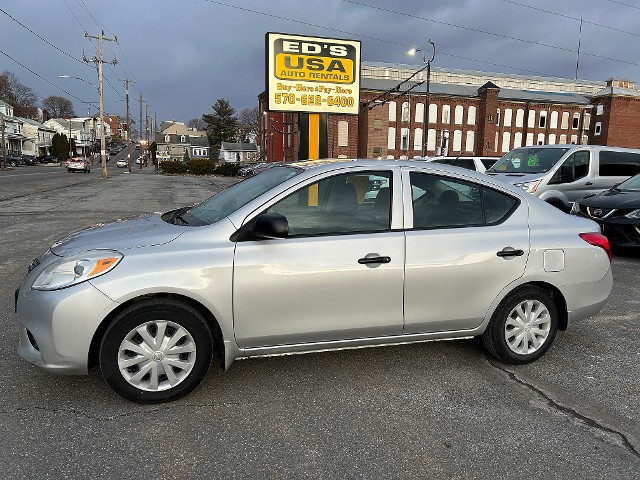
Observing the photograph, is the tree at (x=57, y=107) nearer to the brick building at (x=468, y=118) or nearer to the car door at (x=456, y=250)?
the brick building at (x=468, y=118)

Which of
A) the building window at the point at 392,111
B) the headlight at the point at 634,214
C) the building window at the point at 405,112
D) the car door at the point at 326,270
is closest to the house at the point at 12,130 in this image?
the building window at the point at 392,111

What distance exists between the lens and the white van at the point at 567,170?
1003 cm

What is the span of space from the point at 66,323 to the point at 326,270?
5.43 feet

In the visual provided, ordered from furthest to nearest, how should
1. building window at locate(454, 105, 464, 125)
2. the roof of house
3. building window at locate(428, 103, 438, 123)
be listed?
the roof of house
building window at locate(454, 105, 464, 125)
building window at locate(428, 103, 438, 123)

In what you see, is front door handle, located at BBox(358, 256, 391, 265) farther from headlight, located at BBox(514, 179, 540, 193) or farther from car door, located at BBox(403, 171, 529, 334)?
headlight, located at BBox(514, 179, 540, 193)

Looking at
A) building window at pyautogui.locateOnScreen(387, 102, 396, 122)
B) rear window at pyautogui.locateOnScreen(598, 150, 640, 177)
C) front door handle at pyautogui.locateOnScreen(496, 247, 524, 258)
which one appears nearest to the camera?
front door handle at pyautogui.locateOnScreen(496, 247, 524, 258)

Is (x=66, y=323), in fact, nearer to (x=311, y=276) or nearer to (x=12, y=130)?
(x=311, y=276)

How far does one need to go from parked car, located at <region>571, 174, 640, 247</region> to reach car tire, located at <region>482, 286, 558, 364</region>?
5.10 meters

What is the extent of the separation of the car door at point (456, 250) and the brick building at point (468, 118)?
171 ft

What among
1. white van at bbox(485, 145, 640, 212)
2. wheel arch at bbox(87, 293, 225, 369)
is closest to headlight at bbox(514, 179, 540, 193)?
white van at bbox(485, 145, 640, 212)

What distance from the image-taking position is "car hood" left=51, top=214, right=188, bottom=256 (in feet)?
10.6

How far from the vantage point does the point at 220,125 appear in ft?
354

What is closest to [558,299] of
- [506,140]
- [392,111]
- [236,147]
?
[392,111]

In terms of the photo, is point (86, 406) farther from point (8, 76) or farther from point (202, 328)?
point (8, 76)
